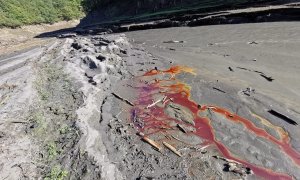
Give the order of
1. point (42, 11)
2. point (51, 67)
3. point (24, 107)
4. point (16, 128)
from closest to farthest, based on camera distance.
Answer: point (16, 128) → point (24, 107) → point (51, 67) → point (42, 11)

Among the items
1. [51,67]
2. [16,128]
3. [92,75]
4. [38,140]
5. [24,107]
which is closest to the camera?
[38,140]

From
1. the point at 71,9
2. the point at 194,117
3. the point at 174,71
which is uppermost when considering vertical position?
the point at 194,117

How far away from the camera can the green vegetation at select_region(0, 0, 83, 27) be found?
48.3 meters

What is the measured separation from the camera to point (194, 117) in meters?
13.2

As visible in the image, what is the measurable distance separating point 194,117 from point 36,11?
→ 153 feet

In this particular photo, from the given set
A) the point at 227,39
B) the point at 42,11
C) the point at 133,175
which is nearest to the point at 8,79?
the point at 133,175

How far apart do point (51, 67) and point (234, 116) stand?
41.8 ft

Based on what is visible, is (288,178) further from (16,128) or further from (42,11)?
(42,11)

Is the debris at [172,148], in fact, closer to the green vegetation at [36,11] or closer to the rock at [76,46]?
the rock at [76,46]

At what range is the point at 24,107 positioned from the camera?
14.4m

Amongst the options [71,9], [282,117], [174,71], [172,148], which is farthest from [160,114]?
[71,9]

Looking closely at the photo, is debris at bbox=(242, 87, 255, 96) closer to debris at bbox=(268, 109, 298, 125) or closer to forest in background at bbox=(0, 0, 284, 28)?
debris at bbox=(268, 109, 298, 125)

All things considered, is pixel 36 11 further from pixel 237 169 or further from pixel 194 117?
pixel 237 169

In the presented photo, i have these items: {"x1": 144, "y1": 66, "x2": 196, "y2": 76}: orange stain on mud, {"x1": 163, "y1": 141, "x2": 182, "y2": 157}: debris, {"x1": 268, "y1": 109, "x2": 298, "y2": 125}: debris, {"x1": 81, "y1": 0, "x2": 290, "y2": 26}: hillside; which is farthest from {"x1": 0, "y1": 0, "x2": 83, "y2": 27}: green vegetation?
{"x1": 268, "y1": 109, "x2": 298, "y2": 125}: debris
